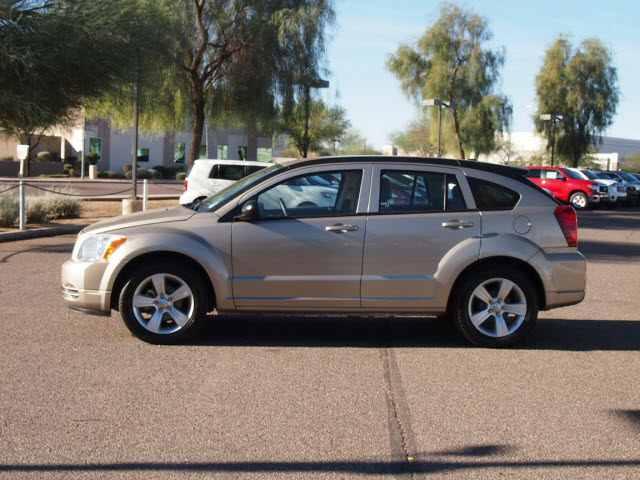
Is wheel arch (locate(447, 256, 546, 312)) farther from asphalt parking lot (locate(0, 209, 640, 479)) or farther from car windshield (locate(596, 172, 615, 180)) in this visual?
car windshield (locate(596, 172, 615, 180))

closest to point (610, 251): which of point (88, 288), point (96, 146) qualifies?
point (88, 288)

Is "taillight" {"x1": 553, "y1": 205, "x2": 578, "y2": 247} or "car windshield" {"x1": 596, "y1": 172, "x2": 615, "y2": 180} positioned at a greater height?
"car windshield" {"x1": 596, "y1": 172, "x2": 615, "y2": 180}

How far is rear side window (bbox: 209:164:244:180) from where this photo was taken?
77.7 feet

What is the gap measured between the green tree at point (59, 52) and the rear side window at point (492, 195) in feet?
39.4

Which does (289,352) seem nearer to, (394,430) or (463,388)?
(463,388)

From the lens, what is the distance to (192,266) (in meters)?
7.29

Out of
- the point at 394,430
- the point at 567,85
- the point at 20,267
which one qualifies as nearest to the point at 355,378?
the point at 394,430

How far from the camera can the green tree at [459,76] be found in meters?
51.3

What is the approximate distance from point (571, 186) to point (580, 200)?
756 mm

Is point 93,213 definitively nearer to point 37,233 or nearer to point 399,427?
point 37,233

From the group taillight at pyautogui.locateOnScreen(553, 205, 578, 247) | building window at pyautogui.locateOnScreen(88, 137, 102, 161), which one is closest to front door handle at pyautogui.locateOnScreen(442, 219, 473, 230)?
taillight at pyautogui.locateOnScreen(553, 205, 578, 247)

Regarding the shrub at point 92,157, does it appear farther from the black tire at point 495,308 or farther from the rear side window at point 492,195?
the black tire at point 495,308

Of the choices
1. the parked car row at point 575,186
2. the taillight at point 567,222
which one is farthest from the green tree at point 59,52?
the parked car row at point 575,186

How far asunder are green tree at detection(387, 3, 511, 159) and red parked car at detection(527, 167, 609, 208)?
52.3ft
